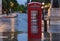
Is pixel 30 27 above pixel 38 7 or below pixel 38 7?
below

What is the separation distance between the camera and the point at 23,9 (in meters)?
115

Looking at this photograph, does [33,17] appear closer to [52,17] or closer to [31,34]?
[31,34]

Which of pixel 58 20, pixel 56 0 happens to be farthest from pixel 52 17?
pixel 56 0

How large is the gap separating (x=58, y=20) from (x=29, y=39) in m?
14.6

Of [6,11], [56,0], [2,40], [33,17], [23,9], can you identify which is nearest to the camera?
[2,40]

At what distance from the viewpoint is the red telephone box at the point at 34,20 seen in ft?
38.1

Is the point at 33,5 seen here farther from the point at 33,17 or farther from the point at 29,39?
the point at 29,39

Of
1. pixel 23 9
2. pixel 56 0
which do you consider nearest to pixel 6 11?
pixel 56 0

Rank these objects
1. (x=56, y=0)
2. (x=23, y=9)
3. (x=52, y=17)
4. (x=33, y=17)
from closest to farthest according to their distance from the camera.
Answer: (x=33, y=17) < (x=52, y=17) < (x=56, y=0) < (x=23, y=9)

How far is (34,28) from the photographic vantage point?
11852 millimetres

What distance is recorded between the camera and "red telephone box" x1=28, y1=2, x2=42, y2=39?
457 inches

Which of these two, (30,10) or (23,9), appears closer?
(30,10)

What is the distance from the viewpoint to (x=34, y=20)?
11.8 meters

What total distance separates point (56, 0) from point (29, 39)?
Result: 723 inches
